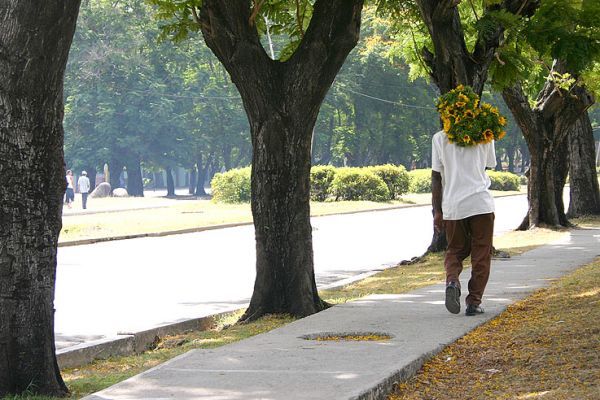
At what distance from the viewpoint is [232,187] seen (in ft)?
172

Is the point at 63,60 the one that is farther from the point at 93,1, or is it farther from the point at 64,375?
the point at 93,1

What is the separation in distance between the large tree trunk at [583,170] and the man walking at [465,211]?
19.4 metres

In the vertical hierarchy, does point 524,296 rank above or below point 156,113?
below

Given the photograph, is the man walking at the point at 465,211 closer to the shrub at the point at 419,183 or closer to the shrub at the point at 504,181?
the shrub at the point at 419,183

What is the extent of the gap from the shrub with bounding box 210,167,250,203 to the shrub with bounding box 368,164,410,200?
20.1 ft

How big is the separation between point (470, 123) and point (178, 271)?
911 cm

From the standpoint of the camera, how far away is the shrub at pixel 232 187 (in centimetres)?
5194

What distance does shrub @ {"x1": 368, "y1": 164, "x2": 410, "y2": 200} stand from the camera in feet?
179

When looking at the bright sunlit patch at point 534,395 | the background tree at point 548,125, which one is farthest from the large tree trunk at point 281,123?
the background tree at point 548,125

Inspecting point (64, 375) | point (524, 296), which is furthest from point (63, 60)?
point (524, 296)

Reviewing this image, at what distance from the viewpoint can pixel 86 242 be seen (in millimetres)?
26328

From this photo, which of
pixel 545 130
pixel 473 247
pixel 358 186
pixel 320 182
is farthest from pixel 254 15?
pixel 358 186

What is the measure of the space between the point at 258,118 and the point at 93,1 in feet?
237

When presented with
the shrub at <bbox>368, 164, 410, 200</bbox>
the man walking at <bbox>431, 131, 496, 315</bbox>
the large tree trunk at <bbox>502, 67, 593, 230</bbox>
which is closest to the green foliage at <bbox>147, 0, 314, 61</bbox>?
the man walking at <bbox>431, 131, 496, 315</bbox>
